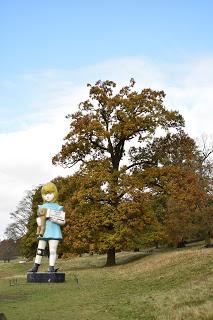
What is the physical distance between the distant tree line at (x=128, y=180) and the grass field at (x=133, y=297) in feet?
25.3

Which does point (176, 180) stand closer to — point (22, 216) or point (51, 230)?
point (51, 230)

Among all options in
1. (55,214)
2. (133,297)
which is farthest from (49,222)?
(133,297)

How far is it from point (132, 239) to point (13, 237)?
5673 cm

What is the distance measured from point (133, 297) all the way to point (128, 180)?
17494 mm

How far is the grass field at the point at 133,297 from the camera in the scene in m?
13.5

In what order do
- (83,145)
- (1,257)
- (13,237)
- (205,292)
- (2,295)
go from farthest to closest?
1. (1,257)
2. (13,237)
3. (83,145)
4. (2,295)
5. (205,292)

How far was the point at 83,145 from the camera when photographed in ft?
120

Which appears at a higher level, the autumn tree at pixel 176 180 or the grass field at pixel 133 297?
the autumn tree at pixel 176 180

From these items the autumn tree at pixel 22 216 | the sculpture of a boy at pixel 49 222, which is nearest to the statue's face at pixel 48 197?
the sculpture of a boy at pixel 49 222

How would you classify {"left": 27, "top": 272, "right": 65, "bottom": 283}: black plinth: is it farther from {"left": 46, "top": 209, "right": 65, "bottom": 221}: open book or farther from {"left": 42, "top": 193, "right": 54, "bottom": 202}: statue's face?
{"left": 42, "top": 193, "right": 54, "bottom": 202}: statue's face

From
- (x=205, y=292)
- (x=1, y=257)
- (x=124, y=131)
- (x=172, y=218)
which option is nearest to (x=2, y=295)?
(x=205, y=292)

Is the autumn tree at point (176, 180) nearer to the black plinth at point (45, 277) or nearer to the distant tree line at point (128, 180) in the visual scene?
the distant tree line at point (128, 180)

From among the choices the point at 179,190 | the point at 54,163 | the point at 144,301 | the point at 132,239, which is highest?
the point at 54,163

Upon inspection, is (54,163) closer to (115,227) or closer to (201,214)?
(115,227)
